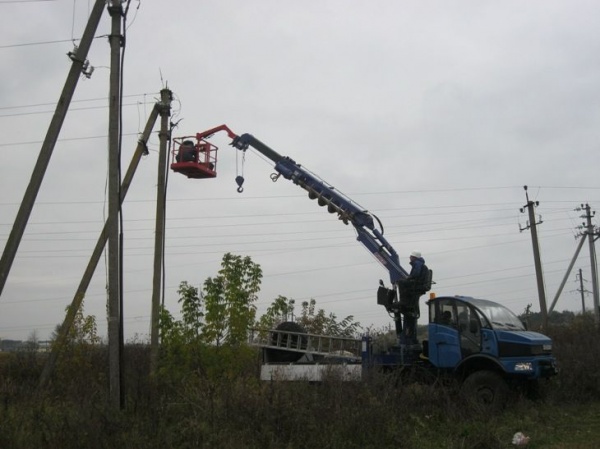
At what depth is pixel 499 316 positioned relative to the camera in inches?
551

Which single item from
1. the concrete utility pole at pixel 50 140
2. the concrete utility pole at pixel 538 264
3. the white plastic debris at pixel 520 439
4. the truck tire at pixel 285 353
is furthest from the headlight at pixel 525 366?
the concrete utility pole at pixel 538 264

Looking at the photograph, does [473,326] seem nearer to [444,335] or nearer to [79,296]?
[444,335]

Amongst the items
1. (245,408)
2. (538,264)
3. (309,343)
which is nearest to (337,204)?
(309,343)

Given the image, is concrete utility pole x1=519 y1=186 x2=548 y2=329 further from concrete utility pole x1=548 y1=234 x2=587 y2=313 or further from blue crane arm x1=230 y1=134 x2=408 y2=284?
blue crane arm x1=230 y1=134 x2=408 y2=284

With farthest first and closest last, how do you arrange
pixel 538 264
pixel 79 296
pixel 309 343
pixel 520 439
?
pixel 538 264
pixel 79 296
pixel 309 343
pixel 520 439

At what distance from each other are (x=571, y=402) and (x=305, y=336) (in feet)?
21.0

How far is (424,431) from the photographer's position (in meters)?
10.5

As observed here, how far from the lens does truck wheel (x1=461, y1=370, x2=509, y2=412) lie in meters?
12.7

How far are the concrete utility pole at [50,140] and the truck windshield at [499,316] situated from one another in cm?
987

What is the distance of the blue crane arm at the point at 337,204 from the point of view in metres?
16.5

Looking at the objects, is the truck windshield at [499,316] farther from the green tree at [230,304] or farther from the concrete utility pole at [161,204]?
the concrete utility pole at [161,204]

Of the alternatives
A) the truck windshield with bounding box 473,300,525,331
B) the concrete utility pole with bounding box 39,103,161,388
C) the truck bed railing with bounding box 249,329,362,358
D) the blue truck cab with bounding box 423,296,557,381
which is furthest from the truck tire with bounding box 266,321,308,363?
the concrete utility pole with bounding box 39,103,161,388

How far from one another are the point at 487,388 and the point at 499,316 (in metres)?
1.80

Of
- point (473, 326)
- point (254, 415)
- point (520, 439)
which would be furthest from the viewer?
point (473, 326)
